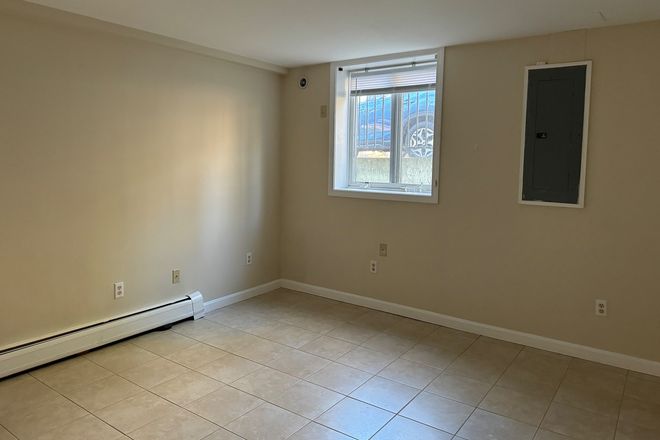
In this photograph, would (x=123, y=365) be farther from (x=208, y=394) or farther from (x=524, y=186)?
(x=524, y=186)

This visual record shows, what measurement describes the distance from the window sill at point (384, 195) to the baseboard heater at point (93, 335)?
1.57 meters

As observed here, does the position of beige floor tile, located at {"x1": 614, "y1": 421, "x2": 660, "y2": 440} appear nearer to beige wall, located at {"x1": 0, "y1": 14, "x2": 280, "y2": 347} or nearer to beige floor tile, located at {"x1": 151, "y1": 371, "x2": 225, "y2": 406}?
beige floor tile, located at {"x1": 151, "y1": 371, "x2": 225, "y2": 406}

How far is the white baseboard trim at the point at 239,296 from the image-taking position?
13.4ft

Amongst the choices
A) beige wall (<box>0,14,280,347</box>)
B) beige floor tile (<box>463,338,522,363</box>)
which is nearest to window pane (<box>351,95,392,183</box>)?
beige wall (<box>0,14,280,347</box>)

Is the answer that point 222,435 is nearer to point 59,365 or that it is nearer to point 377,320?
point 59,365

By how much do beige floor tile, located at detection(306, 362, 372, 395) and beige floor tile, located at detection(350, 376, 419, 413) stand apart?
51mm

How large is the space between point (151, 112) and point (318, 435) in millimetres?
2588

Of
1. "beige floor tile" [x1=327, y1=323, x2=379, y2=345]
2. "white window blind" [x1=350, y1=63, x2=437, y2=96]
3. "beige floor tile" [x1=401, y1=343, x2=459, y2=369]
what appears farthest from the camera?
"white window blind" [x1=350, y1=63, x2=437, y2=96]

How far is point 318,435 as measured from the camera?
228 cm

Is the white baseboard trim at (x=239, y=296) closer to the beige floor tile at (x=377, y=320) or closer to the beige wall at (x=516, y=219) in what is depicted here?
the beige wall at (x=516, y=219)

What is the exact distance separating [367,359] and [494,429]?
1.01 m

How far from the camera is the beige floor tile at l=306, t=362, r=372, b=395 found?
2.77 metres

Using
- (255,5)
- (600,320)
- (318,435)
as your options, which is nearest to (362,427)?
(318,435)

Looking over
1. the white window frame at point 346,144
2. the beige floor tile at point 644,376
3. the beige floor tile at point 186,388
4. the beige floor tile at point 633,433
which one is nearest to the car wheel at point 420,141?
the white window frame at point 346,144
